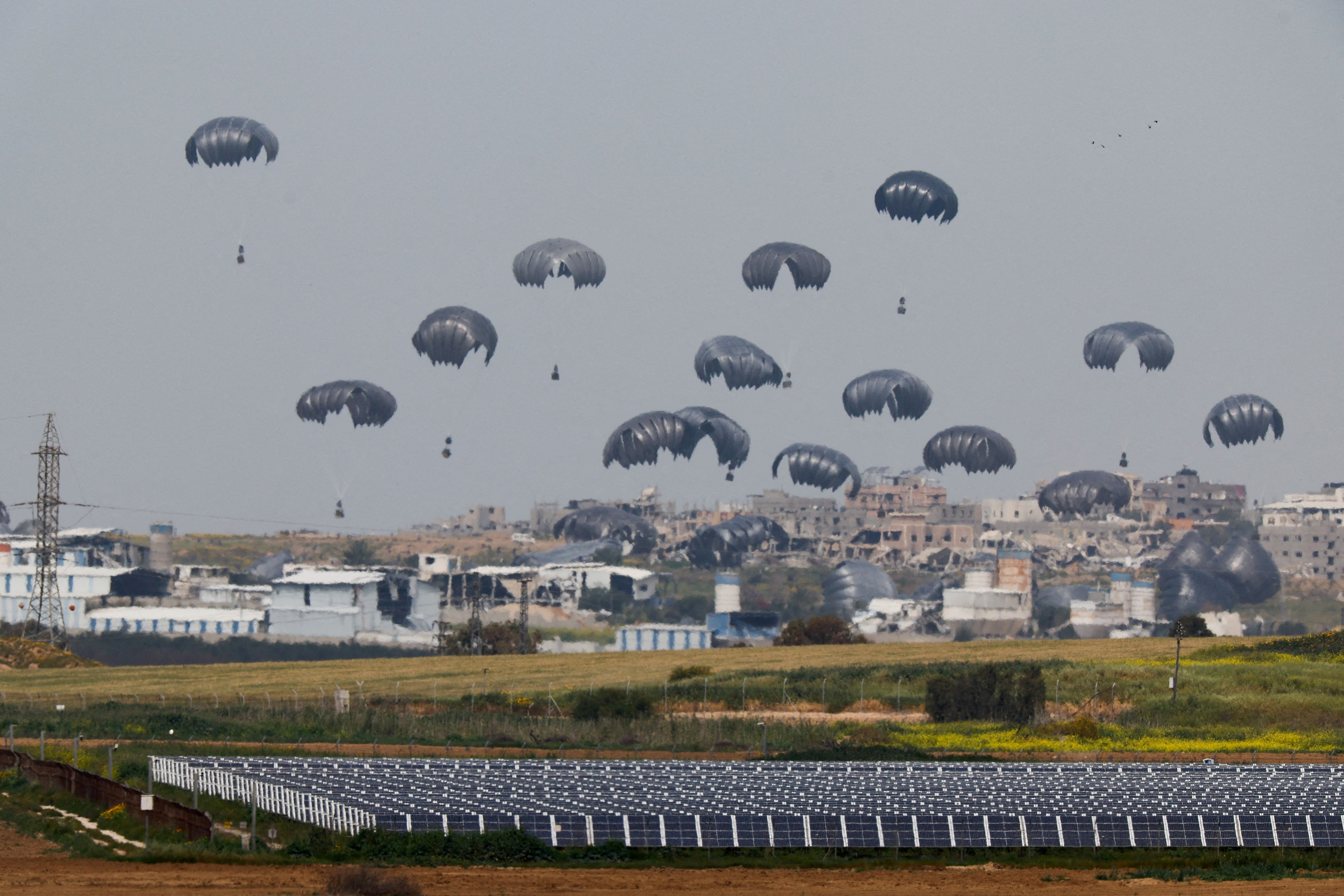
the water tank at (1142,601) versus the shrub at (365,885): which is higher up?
the water tank at (1142,601)

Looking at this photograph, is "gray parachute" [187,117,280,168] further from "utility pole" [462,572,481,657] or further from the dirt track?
the dirt track

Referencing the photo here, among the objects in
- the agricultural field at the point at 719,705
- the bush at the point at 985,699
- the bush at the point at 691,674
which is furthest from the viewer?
the bush at the point at 691,674

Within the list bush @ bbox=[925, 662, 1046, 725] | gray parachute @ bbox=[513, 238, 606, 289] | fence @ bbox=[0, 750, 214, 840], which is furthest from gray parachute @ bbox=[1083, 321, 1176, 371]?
fence @ bbox=[0, 750, 214, 840]

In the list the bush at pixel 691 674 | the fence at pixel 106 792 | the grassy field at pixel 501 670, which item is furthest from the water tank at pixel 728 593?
the fence at pixel 106 792

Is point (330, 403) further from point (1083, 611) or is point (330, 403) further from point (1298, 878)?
point (1298, 878)

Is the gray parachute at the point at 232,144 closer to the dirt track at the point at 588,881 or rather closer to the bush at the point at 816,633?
the bush at the point at 816,633

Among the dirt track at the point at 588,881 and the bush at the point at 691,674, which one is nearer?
the dirt track at the point at 588,881

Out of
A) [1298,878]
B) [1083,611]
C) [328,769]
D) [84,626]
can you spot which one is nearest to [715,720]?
[328,769]
